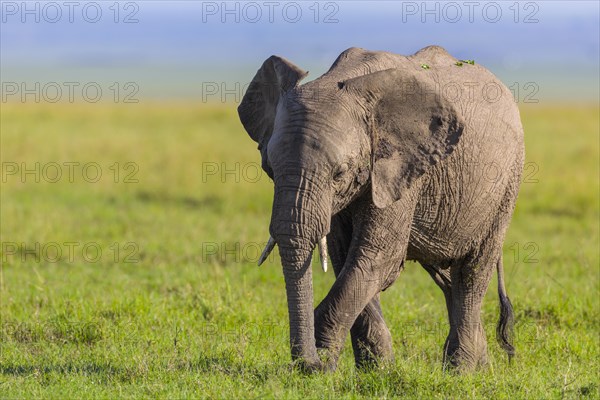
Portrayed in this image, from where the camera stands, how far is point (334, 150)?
18.6ft

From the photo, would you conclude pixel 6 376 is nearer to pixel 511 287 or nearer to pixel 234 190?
pixel 511 287

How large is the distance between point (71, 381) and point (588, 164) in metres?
15.6

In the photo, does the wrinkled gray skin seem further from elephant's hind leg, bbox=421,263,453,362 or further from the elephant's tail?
the elephant's tail

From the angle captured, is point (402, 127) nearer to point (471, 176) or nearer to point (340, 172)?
point (340, 172)

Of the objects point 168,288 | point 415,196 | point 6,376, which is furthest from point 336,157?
point 168,288

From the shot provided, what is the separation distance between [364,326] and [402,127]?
1.39 meters

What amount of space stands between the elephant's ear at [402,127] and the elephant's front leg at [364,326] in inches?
24.1

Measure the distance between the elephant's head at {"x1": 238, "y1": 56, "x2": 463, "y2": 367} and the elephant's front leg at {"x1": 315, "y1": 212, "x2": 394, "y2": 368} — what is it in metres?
0.59

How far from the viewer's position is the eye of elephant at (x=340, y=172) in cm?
572

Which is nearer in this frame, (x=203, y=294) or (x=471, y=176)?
(x=471, y=176)
